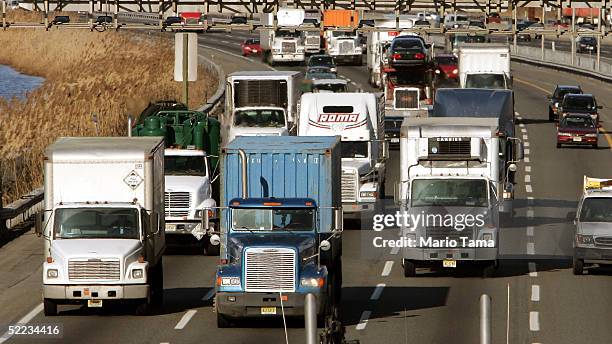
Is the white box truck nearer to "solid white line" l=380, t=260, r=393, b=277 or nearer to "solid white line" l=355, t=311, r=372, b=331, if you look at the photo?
"solid white line" l=380, t=260, r=393, b=277

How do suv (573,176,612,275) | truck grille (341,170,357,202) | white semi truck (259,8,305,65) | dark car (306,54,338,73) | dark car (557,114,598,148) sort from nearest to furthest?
suv (573,176,612,275) < truck grille (341,170,357,202) < dark car (557,114,598,148) < dark car (306,54,338,73) < white semi truck (259,8,305,65)

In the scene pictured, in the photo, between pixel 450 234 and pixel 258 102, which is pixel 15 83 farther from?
pixel 450 234

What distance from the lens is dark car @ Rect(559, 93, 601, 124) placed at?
6491 centimetres

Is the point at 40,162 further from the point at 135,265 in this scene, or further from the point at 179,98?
the point at 179,98

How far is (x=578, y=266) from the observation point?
114 ft

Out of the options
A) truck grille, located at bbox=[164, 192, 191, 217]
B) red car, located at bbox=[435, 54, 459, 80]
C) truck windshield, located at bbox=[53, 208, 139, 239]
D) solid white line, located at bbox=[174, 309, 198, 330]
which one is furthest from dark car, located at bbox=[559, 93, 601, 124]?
truck windshield, located at bbox=[53, 208, 139, 239]

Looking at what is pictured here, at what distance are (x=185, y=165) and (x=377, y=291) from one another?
327 inches

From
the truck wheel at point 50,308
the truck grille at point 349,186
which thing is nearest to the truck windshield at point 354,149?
the truck grille at point 349,186

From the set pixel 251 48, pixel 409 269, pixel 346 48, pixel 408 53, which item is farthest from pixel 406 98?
pixel 251 48

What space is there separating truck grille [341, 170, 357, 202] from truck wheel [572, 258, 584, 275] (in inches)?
360

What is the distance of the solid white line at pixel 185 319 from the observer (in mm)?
28484

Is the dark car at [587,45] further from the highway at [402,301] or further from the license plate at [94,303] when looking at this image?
the license plate at [94,303]

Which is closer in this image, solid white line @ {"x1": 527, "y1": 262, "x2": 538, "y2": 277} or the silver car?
the silver car

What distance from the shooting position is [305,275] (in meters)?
27.2
